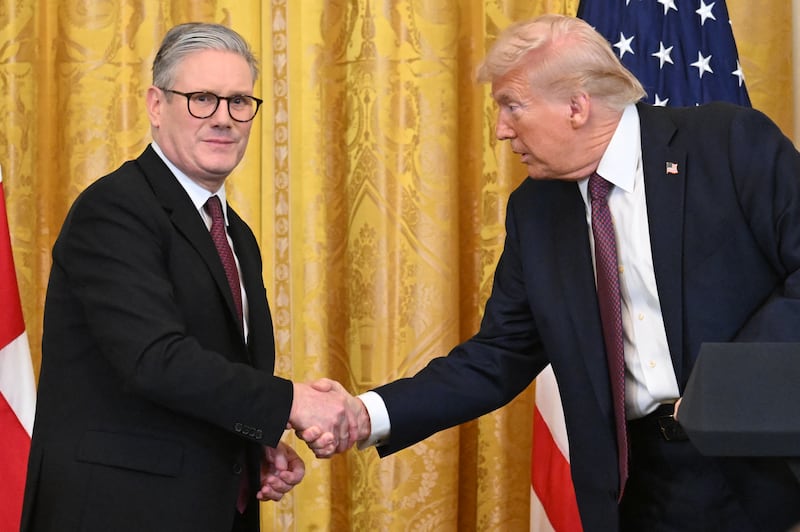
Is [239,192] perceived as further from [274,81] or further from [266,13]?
[266,13]

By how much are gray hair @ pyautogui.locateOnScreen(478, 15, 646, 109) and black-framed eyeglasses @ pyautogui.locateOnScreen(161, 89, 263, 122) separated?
69cm

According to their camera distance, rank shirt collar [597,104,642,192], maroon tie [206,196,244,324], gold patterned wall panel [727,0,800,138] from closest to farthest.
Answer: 1. maroon tie [206,196,244,324]
2. shirt collar [597,104,642,192]
3. gold patterned wall panel [727,0,800,138]

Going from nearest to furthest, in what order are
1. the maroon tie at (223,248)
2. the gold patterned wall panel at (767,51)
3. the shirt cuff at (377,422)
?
the maroon tie at (223,248)
the shirt cuff at (377,422)
the gold patterned wall panel at (767,51)

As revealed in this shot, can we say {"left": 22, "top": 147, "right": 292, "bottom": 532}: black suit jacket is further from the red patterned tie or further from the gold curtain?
the gold curtain

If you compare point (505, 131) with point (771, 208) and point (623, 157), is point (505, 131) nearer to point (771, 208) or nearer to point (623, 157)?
point (623, 157)

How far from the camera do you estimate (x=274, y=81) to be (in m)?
4.09

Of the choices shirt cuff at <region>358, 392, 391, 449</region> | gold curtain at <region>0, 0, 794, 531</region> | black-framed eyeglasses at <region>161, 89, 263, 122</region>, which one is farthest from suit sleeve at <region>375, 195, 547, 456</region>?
gold curtain at <region>0, 0, 794, 531</region>

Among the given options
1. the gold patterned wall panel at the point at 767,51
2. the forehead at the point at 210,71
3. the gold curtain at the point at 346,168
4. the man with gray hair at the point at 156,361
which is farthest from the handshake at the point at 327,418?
the gold patterned wall panel at the point at 767,51

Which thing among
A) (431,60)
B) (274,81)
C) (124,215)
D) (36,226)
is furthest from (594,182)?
(36,226)

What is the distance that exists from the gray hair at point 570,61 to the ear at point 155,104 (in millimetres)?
889

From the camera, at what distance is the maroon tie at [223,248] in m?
2.39

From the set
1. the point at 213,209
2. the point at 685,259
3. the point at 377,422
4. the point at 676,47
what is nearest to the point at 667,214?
the point at 685,259

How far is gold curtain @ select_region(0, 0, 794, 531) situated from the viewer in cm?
397

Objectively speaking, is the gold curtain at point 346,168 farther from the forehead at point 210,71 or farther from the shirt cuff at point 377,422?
the forehead at point 210,71
